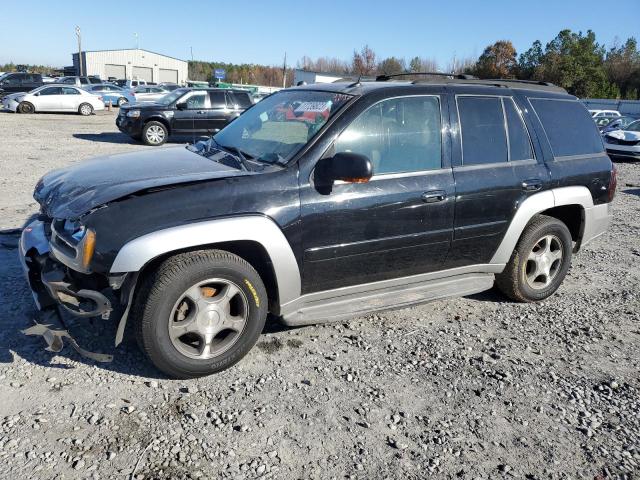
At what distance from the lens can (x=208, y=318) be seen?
3.27 metres

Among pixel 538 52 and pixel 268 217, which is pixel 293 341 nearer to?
pixel 268 217

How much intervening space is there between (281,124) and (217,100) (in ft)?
39.5

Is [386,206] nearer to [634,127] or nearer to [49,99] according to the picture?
[634,127]

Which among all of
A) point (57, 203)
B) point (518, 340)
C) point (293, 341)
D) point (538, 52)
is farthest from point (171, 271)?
Answer: point (538, 52)

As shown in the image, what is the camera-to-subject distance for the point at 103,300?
302cm

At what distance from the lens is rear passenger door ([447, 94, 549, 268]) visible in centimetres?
403

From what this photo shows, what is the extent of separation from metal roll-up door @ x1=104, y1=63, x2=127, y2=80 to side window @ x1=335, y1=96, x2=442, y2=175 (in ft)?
236

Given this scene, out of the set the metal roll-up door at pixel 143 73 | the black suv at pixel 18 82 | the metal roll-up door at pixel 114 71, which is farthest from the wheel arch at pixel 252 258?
the metal roll-up door at pixel 143 73

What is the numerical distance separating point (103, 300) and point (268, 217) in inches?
Result: 42.6

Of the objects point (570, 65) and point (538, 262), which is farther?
point (570, 65)

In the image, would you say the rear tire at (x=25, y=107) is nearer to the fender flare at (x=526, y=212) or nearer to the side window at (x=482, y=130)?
the side window at (x=482, y=130)

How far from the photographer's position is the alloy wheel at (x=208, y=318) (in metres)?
3.21

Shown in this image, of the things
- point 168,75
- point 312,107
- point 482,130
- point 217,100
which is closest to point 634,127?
point 217,100

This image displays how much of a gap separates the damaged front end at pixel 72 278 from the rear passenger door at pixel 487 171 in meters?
2.47
